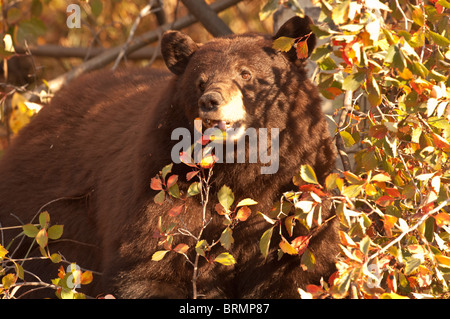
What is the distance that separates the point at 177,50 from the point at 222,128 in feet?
2.30

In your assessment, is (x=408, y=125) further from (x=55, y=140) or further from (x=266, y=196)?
(x=55, y=140)

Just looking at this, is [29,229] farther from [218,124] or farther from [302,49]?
[302,49]

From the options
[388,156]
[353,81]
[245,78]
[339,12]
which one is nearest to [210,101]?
[245,78]

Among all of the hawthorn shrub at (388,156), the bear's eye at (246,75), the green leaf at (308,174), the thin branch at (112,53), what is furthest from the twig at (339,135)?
the thin branch at (112,53)

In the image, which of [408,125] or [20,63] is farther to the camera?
[20,63]

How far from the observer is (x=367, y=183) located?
3.25 meters

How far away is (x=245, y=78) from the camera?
12.5ft

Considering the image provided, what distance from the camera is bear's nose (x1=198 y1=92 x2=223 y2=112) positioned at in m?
3.47

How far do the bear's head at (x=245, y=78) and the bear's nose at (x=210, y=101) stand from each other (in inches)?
2.5

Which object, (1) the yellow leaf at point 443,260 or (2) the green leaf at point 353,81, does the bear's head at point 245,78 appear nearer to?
(2) the green leaf at point 353,81

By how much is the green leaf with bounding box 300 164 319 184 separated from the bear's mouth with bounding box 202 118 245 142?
53cm

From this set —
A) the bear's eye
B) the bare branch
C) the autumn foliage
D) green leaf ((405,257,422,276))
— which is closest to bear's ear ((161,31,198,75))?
the bear's eye
